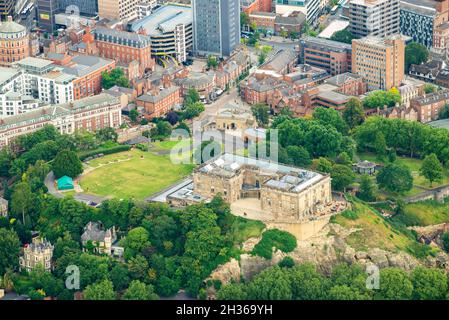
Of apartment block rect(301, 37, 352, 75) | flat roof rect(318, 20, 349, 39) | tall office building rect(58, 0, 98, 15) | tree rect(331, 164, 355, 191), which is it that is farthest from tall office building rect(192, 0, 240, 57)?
tree rect(331, 164, 355, 191)

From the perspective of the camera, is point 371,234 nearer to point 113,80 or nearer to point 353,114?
point 353,114

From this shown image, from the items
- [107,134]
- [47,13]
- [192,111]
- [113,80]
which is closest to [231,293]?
[107,134]

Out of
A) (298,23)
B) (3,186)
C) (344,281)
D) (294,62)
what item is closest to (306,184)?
(344,281)

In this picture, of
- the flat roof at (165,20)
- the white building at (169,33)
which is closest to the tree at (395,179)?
the white building at (169,33)

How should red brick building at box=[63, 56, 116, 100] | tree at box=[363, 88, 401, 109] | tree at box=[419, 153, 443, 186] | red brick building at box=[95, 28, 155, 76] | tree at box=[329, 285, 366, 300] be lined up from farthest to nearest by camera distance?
red brick building at box=[95, 28, 155, 76] < red brick building at box=[63, 56, 116, 100] < tree at box=[363, 88, 401, 109] < tree at box=[419, 153, 443, 186] < tree at box=[329, 285, 366, 300]

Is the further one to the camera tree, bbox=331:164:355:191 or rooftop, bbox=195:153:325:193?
tree, bbox=331:164:355:191

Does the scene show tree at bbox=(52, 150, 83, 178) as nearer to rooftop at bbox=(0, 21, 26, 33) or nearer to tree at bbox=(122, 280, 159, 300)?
tree at bbox=(122, 280, 159, 300)
